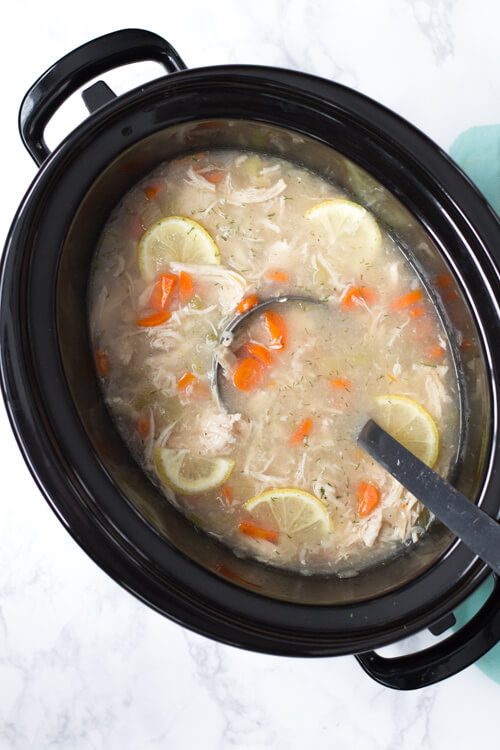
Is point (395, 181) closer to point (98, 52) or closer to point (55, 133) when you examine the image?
point (98, 52)

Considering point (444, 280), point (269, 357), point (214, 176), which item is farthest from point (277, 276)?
point (444, 280)

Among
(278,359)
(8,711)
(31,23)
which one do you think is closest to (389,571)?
(278,359)

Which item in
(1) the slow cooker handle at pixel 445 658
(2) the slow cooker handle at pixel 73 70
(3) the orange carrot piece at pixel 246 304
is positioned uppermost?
(2) the slow cooker handle at pixel 73 70

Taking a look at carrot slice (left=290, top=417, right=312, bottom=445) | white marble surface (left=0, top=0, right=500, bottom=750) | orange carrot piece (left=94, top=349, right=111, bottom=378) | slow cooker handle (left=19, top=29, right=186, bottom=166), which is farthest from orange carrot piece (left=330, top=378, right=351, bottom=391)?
slow cooker handle (left=19, top=29, right=186, bottom=166)

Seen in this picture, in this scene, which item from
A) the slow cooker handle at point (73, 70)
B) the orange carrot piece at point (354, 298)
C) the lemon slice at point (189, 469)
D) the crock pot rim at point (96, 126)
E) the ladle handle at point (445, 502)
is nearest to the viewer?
the ladle handle at point (445, 502)

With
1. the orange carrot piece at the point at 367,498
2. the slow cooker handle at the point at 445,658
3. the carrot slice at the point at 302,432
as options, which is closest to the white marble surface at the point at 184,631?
the slow cooker handle at the point at 445,658

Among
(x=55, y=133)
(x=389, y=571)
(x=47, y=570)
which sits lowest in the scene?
(x=389, y=571)

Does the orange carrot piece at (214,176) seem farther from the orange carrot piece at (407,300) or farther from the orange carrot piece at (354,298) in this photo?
the orange carrot piece at (407,300)

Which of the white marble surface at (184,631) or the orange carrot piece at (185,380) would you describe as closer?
the orange carrot piece at (185,380)
